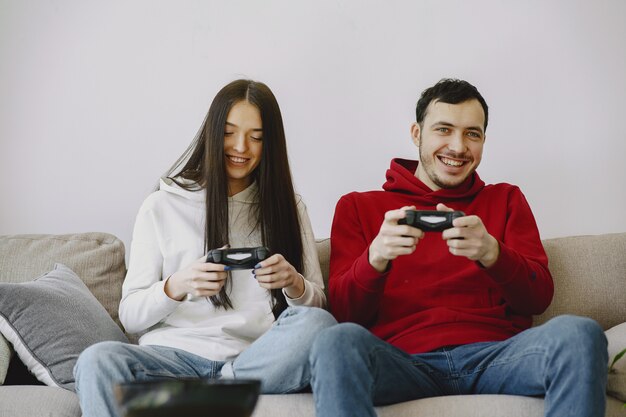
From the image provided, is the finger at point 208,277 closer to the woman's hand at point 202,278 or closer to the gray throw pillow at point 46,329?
the woman's hand at point 202,278

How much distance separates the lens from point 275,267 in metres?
1.76

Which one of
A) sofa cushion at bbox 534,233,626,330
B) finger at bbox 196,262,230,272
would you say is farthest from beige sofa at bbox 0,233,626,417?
finger at bbox 196,262,230,272

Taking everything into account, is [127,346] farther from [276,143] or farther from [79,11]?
[79,11]

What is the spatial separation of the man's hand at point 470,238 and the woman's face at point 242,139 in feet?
1.78

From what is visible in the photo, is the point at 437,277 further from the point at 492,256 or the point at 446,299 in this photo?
the point at 492,256

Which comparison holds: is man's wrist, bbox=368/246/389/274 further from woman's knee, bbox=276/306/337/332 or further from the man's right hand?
woman's knee, bbox=276/306/337/332

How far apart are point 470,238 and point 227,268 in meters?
0.54

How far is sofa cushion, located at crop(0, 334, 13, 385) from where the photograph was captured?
1.79 m

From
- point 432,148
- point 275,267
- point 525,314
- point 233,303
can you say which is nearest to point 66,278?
point 233,303

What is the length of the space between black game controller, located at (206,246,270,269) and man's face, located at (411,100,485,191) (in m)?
0.65

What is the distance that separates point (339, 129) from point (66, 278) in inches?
38.8

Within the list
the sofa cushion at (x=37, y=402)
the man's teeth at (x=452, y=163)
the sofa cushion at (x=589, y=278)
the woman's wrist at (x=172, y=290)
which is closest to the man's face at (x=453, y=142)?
the man's teeth at (x=452, y=163)

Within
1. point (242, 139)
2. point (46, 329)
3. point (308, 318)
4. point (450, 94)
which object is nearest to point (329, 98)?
point (450, 94)

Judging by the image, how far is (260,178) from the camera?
205 centimetres
